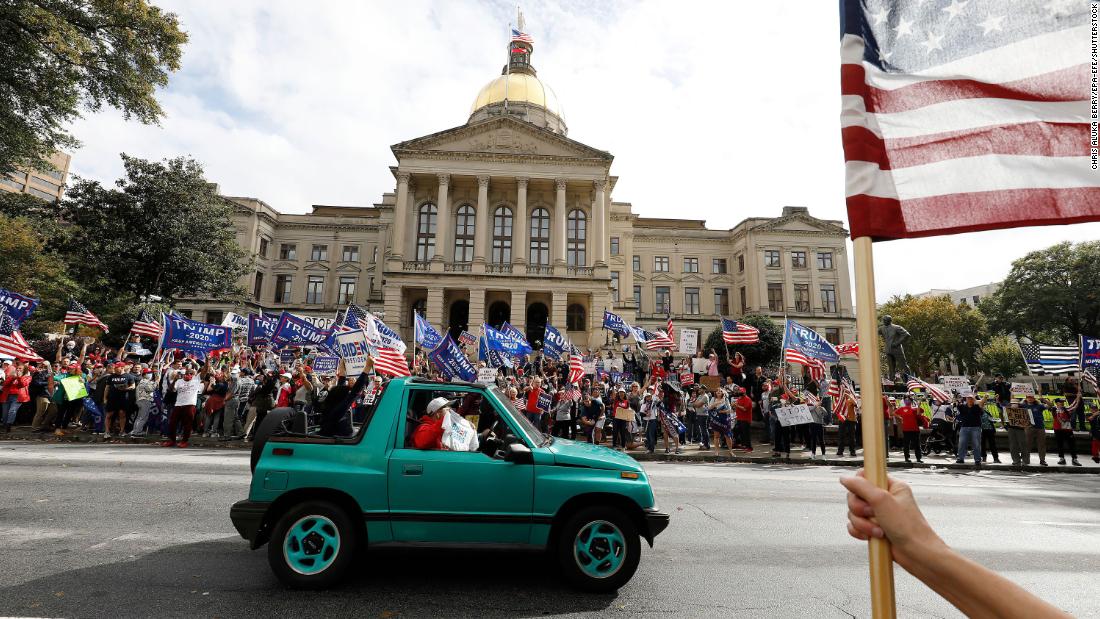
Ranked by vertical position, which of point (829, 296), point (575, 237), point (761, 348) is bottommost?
point (761, 348)

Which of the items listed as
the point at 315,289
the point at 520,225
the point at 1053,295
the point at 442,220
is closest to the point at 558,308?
the point at 520,225

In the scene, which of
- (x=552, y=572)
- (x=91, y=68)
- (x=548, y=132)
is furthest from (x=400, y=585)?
(x=548, y=132)

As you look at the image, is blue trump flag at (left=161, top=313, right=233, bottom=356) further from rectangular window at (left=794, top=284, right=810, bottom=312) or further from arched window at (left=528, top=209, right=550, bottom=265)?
rectangular window at (left=794, top=284, right=810, bottom=312)

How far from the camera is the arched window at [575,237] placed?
49.1m

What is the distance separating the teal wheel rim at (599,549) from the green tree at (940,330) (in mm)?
61083

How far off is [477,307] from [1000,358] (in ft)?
173

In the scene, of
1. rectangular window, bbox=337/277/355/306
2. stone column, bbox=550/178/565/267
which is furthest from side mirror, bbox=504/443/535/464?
rectangular window, bbox=337/277/355/306

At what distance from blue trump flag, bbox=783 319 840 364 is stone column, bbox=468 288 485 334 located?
94.3 ft

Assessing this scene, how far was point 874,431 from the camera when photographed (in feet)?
4.88

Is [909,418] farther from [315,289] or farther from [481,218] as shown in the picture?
[315,289]

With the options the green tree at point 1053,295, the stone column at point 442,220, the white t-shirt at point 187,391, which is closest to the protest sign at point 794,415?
the white t-shirt at point 187,391

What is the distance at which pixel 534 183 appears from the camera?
48.2 meters

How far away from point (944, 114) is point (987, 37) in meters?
0.34

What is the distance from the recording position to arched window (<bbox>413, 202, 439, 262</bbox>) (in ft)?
158
